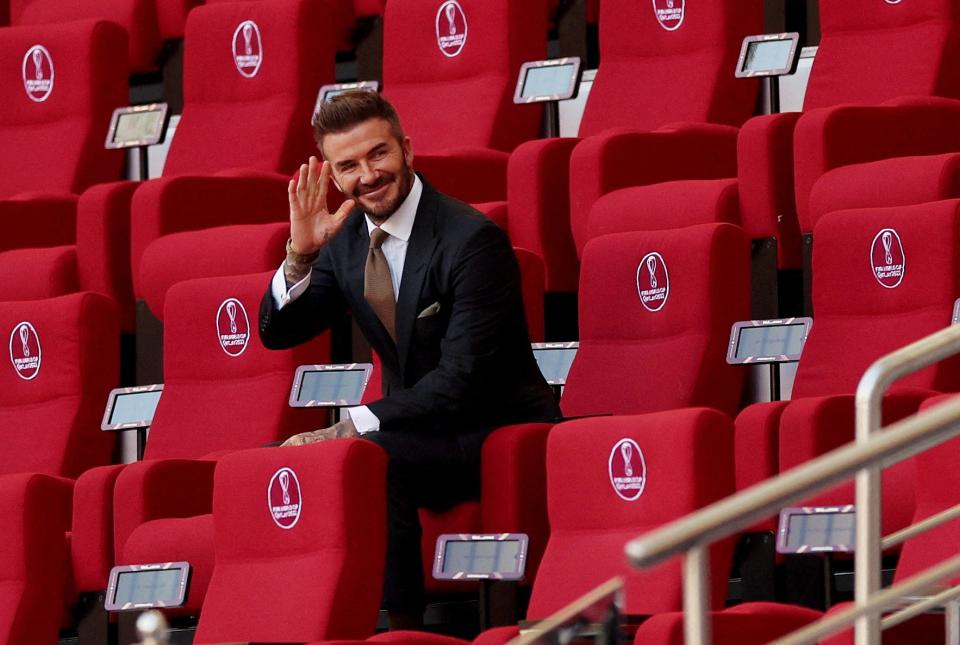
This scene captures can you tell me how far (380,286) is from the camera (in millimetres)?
1519

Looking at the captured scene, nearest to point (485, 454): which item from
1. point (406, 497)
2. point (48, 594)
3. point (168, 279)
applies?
point (406, 497)

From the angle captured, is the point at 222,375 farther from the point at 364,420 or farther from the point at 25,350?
the point at 364,420

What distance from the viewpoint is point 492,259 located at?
4.88 feet

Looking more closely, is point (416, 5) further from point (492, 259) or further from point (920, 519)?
point (920, 519)

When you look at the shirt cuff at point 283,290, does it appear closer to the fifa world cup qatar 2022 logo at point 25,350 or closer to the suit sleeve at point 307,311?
the suit sleeve at point 307,311

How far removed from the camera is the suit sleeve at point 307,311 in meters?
1.56

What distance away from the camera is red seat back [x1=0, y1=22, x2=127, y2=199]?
2.30 m

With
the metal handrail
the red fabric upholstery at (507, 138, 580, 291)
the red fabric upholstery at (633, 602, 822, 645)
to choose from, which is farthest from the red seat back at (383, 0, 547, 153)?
the metal handrail

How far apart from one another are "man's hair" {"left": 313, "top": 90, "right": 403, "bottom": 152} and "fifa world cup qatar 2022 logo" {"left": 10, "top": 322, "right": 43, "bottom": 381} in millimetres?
454

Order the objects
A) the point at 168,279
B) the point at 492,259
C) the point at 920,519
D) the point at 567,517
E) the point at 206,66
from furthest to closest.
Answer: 1. the point at 206,66
2. the point at 168,279
3. the point at 492,259
4. the point at 567,517
5. the point at 920,519

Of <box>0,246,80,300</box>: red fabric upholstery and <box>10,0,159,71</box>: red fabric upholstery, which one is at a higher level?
<box>10,0,159,71</box>: red fabric upholstery

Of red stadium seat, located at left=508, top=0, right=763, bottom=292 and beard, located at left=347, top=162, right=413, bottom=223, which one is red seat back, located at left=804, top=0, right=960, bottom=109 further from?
beard, located at left=347, top=162, right=413, bottom=223

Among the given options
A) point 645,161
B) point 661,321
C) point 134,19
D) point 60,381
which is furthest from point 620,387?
point 134,19

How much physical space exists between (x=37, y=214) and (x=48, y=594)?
0.65 metres
